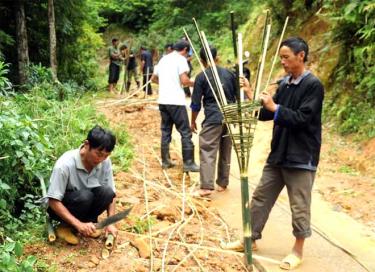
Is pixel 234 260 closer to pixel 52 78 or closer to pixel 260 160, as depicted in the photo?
pixel 260 160

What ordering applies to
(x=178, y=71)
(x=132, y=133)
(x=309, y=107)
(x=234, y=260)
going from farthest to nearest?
(x=132, y=133)
(x=178, y=71)
(x=234, y=260)
(x=309, y=107)

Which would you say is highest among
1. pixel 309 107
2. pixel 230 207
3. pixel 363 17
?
pixel 363 17

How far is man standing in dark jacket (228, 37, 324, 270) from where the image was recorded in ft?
12.3

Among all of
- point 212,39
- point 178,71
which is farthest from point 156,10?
point 178,71

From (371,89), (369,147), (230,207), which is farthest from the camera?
(371,89)

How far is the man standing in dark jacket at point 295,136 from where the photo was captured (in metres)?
3.75

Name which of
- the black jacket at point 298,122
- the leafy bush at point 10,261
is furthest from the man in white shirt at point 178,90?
the leafy bush at point 10,261

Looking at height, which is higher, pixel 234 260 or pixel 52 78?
pixel 52 78

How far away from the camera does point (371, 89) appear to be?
7.98 meters

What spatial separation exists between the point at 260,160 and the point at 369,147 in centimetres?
166

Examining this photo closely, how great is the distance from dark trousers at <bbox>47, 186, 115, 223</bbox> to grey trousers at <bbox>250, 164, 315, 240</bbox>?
1.24 metres

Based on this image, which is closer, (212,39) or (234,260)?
(234,260)

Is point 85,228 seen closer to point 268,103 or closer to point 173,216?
point 173,216

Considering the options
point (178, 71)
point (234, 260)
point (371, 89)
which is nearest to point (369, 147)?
point (371, 89)
